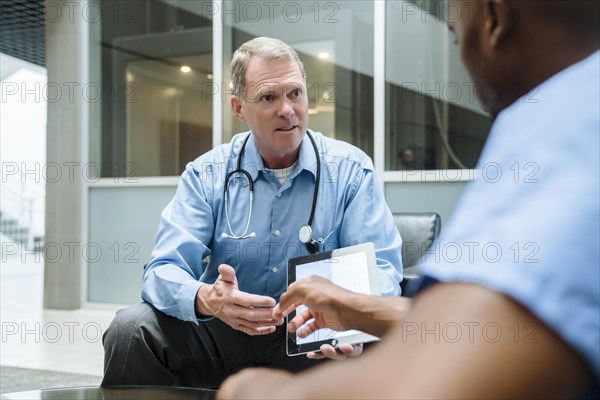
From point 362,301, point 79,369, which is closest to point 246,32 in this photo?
point 79,369

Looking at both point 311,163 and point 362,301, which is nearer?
point 362,301

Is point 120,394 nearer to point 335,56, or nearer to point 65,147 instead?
point 335,56

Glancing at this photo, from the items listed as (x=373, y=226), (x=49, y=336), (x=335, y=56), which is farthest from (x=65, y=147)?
(x=373, y=226)

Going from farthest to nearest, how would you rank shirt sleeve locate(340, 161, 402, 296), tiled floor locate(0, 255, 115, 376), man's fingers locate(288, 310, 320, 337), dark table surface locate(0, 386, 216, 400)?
1. tiled floor locate(0, 255, 115, 376)
2. shirt sleeve locate(340, 161, 402, 296)
3. dark table surface locate(0, 386, 216, 400)
4. man's fingers locate(288, 310, 320, 337)

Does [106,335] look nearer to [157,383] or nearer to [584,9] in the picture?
[157,383]

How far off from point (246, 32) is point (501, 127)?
12.1 ft

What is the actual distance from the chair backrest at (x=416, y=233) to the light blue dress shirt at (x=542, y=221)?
1.99 m

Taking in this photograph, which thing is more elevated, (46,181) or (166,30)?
(166,30)

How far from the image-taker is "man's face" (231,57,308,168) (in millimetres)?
1722

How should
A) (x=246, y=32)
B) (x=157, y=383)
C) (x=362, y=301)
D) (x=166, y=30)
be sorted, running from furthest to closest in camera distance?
1. (x=166, y=30)
2. (x=246, y=32)
3. (x=157, y=383)
4. (x=362, y=301)

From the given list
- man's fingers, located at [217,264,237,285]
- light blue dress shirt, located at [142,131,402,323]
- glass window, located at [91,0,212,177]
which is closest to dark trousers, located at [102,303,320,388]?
light blue dress shirt, located at [142,131,402,323]

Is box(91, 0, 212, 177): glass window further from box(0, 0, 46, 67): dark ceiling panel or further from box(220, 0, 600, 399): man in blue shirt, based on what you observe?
box(220, 0, 600, 399): man in blue shirt

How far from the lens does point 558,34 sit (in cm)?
27

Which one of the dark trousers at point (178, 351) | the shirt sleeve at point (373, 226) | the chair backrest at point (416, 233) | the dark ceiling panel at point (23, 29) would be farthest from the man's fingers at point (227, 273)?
the dark ceiling panel at point (23, 29)
